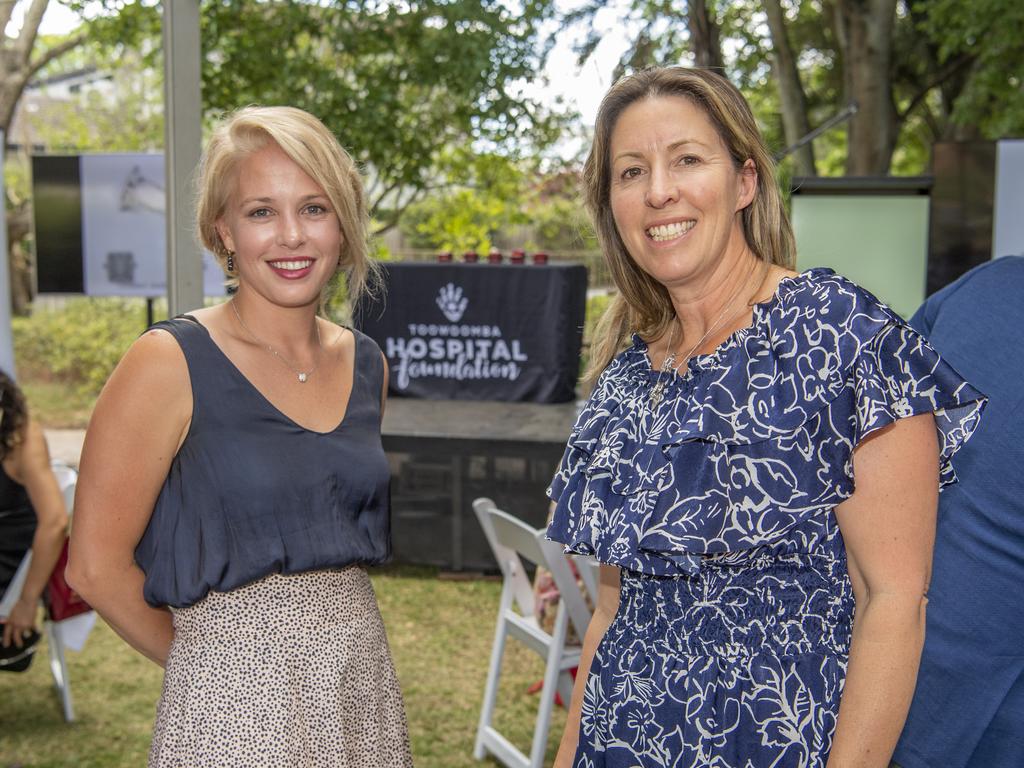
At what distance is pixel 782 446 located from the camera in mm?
1399

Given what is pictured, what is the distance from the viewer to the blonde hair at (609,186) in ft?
5.09

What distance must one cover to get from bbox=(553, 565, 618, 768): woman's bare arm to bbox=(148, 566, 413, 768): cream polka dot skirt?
1.24 ft

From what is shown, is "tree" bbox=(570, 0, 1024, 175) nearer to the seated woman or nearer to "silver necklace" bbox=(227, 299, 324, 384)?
the seated woman

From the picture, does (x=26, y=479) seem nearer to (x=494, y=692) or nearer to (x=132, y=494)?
(x=494, y=692)

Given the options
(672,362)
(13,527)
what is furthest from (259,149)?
(13,527)

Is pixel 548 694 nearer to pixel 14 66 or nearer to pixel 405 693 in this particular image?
pixel 405 693

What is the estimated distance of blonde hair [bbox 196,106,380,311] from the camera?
5.82ft

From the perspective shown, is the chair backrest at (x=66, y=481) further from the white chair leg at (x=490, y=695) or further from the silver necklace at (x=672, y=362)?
the silver necklace at (x=672, y=362)

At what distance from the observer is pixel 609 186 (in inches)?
67.7

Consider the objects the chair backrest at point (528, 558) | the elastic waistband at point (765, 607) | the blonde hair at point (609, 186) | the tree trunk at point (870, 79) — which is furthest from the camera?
the tree trunk at point (870, 79)

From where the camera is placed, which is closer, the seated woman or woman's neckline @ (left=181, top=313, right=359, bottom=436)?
woman's neckline @ (left=181, top=313, right=359, bottom=436)

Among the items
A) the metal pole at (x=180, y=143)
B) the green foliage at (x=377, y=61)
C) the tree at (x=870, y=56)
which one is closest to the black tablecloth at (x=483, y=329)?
the green foliage at (x=377, y=61)

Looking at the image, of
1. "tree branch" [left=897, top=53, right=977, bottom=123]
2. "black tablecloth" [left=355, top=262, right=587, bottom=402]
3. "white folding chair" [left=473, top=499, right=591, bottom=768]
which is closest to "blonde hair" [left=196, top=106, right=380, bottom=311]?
"white folding chair" [left=473, top=499, right=591, bottom=768]

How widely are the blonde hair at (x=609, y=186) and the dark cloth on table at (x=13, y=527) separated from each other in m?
2.81
